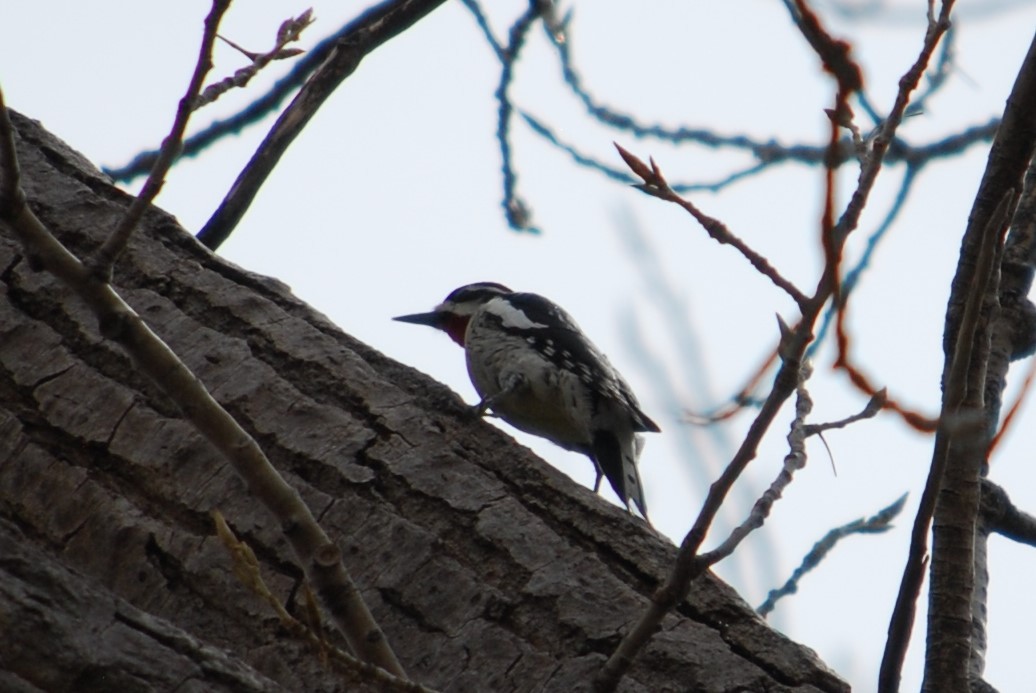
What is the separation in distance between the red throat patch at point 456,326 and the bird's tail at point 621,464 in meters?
1.15

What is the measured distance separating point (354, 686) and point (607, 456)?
322 cm

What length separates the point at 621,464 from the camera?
16.8 ft

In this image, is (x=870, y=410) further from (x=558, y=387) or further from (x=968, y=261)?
(x=558, y=387)

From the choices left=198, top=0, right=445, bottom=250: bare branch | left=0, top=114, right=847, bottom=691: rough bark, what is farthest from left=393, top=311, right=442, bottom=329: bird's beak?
left=0, top=114, right=847, bottom=691: rough bark

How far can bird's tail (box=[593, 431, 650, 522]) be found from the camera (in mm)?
5000

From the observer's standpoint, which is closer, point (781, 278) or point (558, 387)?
point (781, 278)

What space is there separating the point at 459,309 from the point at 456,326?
0.28 feet

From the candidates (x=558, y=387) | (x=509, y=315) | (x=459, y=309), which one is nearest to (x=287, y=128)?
(x=558, y=387)

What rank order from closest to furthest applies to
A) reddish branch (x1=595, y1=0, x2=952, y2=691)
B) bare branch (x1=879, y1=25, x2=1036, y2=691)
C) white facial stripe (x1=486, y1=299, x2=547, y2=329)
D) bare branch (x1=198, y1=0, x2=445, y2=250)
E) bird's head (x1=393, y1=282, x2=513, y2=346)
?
reddish branch (x1=595, y1=0, x2=952, y2=691) → bare branch (x1=879, y1=25, x2=1036, y2=691) → bare branch (x1=198, y1=0, x2=445, y2=250) → white facial stripe (x1=486, y1=299, x2=547, y2=329) → bird's head (x1=393, y1=282, x2=513, y2=346)

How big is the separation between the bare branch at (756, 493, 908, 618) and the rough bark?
1281mm

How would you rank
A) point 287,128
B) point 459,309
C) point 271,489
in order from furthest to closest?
point 459,309, point 287,128, point 271,489

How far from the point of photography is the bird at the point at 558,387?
5086mm

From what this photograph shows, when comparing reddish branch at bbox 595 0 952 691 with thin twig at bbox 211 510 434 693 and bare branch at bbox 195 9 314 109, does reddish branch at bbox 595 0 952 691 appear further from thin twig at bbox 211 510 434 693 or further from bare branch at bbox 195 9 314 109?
bare branch at bbox 195 9 314 109

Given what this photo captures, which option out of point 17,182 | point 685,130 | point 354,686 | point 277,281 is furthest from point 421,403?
point 685,130
